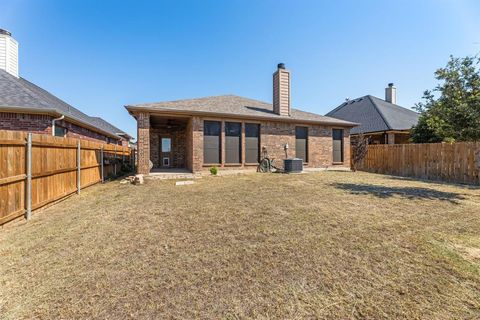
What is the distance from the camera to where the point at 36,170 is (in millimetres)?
4875

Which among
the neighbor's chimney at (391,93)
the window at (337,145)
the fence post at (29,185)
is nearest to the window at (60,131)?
the fence post at (29,185)

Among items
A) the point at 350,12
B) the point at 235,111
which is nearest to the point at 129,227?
the point at 235,111

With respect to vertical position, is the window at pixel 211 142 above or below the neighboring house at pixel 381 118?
below

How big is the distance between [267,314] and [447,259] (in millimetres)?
2641

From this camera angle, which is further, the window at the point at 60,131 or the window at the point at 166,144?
the window at the point at 166,144

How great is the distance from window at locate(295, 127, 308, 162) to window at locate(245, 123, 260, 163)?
2663 mm

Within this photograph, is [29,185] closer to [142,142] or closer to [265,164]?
[142,142]

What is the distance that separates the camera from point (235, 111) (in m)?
11.7

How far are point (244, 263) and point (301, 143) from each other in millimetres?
11550

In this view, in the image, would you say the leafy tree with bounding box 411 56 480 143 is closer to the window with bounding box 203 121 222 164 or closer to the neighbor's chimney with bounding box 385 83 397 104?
the window with bounding box 203 121 222 164

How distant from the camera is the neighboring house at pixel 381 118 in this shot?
17.3 meters

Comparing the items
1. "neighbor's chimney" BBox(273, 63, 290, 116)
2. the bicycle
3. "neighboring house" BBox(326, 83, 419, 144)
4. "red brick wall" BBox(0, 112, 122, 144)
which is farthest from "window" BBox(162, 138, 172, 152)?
"neighboring house" BBox(326, 83, 419, 144)

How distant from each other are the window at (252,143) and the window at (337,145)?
5619mm

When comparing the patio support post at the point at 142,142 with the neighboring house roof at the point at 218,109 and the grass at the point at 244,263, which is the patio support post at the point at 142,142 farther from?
the grass at the point at 244,263
